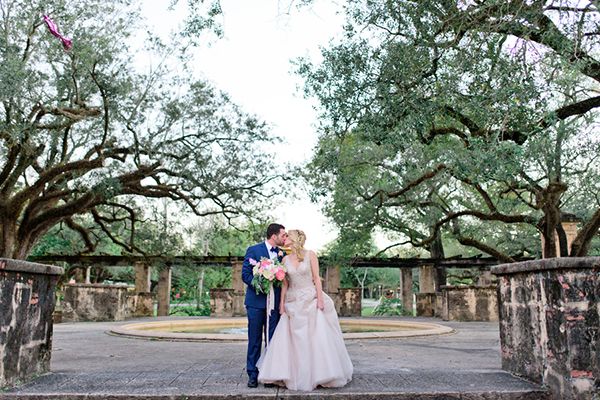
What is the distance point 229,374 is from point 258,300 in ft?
3.15

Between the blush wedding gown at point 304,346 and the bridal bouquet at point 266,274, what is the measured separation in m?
0.19

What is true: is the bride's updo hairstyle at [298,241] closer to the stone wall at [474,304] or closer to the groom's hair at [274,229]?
the groom's hair at [274,229]

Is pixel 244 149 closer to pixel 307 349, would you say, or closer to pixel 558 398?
pixel 307 349

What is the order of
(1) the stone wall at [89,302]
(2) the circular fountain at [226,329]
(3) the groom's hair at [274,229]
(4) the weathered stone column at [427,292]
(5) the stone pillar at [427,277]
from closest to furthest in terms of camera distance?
(3) the groom's hair at [274,229] < (2) the circular fountain at [226,329] < (1) the stone wall at [89,302] < (4) the weathered stone column at [427,292] < (5) the stone pillar at [427,277]

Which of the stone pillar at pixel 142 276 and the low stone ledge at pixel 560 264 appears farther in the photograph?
the stone pillar at pixel 142 276

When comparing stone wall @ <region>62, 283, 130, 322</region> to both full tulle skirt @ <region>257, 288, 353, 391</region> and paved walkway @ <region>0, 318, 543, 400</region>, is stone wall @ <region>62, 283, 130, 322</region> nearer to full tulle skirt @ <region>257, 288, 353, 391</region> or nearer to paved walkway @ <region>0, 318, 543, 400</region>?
paved walkway @ <region>0, 318, 543, 400</region>

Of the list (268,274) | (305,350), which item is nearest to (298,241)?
(268,274)

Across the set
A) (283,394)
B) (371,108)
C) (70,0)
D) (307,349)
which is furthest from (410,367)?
(70,0)

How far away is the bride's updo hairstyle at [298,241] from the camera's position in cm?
517

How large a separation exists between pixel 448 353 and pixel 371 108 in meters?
3.90

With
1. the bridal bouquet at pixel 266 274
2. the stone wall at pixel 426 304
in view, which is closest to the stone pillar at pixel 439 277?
the stone wall at pixel 426 304

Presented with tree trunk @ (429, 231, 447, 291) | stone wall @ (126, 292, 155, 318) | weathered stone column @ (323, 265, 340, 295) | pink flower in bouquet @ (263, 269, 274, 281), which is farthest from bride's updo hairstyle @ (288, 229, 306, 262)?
tree trunk @ (429, 231, 447, 291)

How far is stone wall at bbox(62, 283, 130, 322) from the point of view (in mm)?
15023

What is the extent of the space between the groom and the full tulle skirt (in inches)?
5.3
